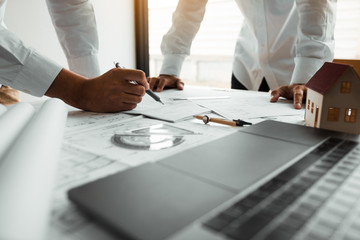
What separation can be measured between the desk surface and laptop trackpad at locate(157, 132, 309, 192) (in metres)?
0.07

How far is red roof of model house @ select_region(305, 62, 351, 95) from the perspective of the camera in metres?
0.52

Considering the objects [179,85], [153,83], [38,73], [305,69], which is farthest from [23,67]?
[305,69]

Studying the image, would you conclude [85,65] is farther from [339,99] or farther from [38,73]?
[339,99]

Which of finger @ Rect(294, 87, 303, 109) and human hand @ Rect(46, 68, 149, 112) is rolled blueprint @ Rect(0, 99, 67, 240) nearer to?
human hand @ Rect(46, 68, 149, 112)

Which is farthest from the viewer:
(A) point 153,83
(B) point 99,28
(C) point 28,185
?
(B) point 99,28

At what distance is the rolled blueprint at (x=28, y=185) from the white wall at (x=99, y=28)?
169 centimetres

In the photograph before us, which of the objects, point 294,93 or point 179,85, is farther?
point 179,85

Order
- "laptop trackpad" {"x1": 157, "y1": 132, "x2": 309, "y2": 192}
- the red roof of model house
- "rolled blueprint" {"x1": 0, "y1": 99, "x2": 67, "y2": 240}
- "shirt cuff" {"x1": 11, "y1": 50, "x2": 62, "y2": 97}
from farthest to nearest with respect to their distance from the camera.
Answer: "shirt cuff" {"x1": 11, "y1": 50, "x2": 62, "y2": 97}, the red roof of model house, "laptop trackpad" {"x1": 157, "y1": 132, "x2": 309, "y2": 192}, "rolled blueprint" {"x1": 0, "y1": 99, "x2": 67, "y2": 240}

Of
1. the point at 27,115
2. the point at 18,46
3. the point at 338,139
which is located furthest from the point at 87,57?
the point at 338,139

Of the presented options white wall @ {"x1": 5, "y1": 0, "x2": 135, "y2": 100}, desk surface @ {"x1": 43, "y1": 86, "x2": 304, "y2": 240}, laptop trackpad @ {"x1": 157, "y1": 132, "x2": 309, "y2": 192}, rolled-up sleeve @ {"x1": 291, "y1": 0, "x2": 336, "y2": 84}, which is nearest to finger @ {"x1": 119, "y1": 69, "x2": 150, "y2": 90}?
desk surface @ {"x1": 43, "y1": 86, "x2": 304, "y2": 240}

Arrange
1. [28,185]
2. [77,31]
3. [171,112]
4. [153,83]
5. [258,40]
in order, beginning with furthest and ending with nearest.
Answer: [258,40] < [153,83] < [77,31] < [171,112] < [28,185]

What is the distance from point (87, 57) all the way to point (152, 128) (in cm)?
74

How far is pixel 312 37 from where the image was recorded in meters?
1.03

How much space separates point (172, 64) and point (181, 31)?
19 centimetres
